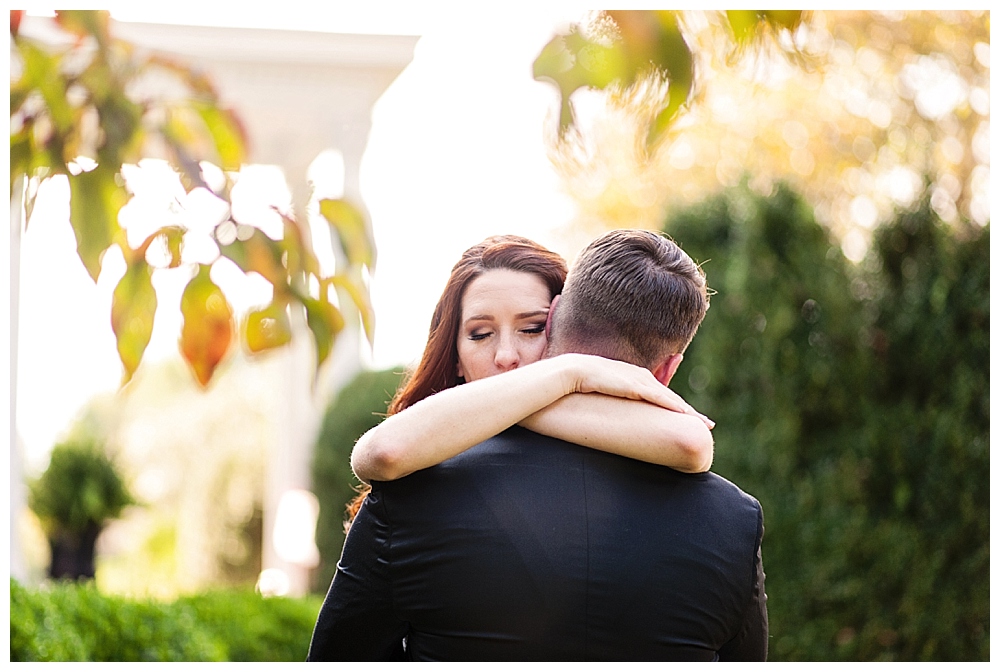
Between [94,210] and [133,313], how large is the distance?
16cm

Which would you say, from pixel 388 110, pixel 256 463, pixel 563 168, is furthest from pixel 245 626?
pixel 256 463

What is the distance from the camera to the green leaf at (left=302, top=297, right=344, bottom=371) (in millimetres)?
1437

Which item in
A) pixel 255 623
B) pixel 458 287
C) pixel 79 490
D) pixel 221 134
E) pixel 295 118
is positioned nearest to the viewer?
pixel 221 134

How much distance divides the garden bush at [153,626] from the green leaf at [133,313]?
5.59 feet

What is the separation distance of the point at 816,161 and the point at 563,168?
10.0 m

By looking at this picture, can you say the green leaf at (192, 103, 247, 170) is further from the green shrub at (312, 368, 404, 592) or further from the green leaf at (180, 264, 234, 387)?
the green shrub at (312, 368, 404, 592)

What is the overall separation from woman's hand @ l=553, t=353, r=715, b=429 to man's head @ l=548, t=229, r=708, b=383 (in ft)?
0.15

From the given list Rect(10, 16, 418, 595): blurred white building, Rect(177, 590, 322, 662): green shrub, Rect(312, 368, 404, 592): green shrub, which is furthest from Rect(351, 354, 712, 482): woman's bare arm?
Rect(312, 368, 404, 592): green shrub

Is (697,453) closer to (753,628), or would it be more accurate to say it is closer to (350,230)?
(753,628)

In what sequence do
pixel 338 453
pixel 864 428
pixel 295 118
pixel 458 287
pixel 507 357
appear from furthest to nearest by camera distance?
pixel 338 453 < pixel 295 118 < pixel 864 428 < pixel 458 287 < pixel 507 357

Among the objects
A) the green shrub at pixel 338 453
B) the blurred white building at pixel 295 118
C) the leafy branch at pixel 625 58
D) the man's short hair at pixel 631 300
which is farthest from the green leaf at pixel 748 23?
the green shrub at pixel 338 453

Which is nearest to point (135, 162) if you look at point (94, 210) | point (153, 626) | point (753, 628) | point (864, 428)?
point (94, 210)

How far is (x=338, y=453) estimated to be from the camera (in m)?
6.91

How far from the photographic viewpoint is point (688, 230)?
200 inches
